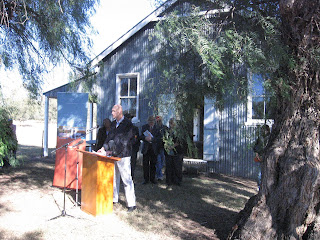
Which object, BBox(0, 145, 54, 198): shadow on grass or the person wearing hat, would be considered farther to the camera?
the person wearing hat

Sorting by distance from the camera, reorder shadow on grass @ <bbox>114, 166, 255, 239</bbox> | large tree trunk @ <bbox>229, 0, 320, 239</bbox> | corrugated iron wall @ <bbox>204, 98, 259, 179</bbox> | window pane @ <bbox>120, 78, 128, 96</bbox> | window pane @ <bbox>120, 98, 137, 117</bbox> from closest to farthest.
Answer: large tree trunk @ <bbox>229, 0, 320, 239</bbox> → shadow on grass @ <bbox>114, 166, 255, 239</bbox> → corrugated iron wall @ <bbox>204, 98, 259, 179</bbox> → window pane @ <bbox>120, 98, 137, 117</bbox> → window pane @ <bbox>120, 78, 128, 96</bbox>

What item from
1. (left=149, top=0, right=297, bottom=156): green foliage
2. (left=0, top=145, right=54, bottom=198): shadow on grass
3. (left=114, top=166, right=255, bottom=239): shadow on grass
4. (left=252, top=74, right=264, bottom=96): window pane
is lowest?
(left=114, top=166, right=255, bottom=239): shadow on grass

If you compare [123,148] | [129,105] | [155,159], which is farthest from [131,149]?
[129,105]

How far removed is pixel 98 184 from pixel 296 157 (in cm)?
318

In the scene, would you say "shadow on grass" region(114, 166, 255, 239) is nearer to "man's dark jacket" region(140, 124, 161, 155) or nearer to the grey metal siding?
"man's dark jacket" region(140, 124, 161, 155)

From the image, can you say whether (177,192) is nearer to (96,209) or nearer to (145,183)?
(145,183)

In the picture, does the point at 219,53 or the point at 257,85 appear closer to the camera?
the point at 219,53

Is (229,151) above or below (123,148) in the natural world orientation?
below

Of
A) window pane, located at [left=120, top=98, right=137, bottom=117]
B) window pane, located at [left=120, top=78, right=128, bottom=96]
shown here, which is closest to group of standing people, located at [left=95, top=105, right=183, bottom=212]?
window pane, located at [left=120, top=98, right=137, bottom=117]

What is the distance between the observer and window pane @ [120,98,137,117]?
12320 mm

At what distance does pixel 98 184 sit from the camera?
213 inches

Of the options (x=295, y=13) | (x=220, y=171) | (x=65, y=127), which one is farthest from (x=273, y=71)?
(x=220, y=171)

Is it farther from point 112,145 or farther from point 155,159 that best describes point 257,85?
point 155,159

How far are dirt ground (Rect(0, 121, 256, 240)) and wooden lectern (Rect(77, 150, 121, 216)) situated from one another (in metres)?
0.16
